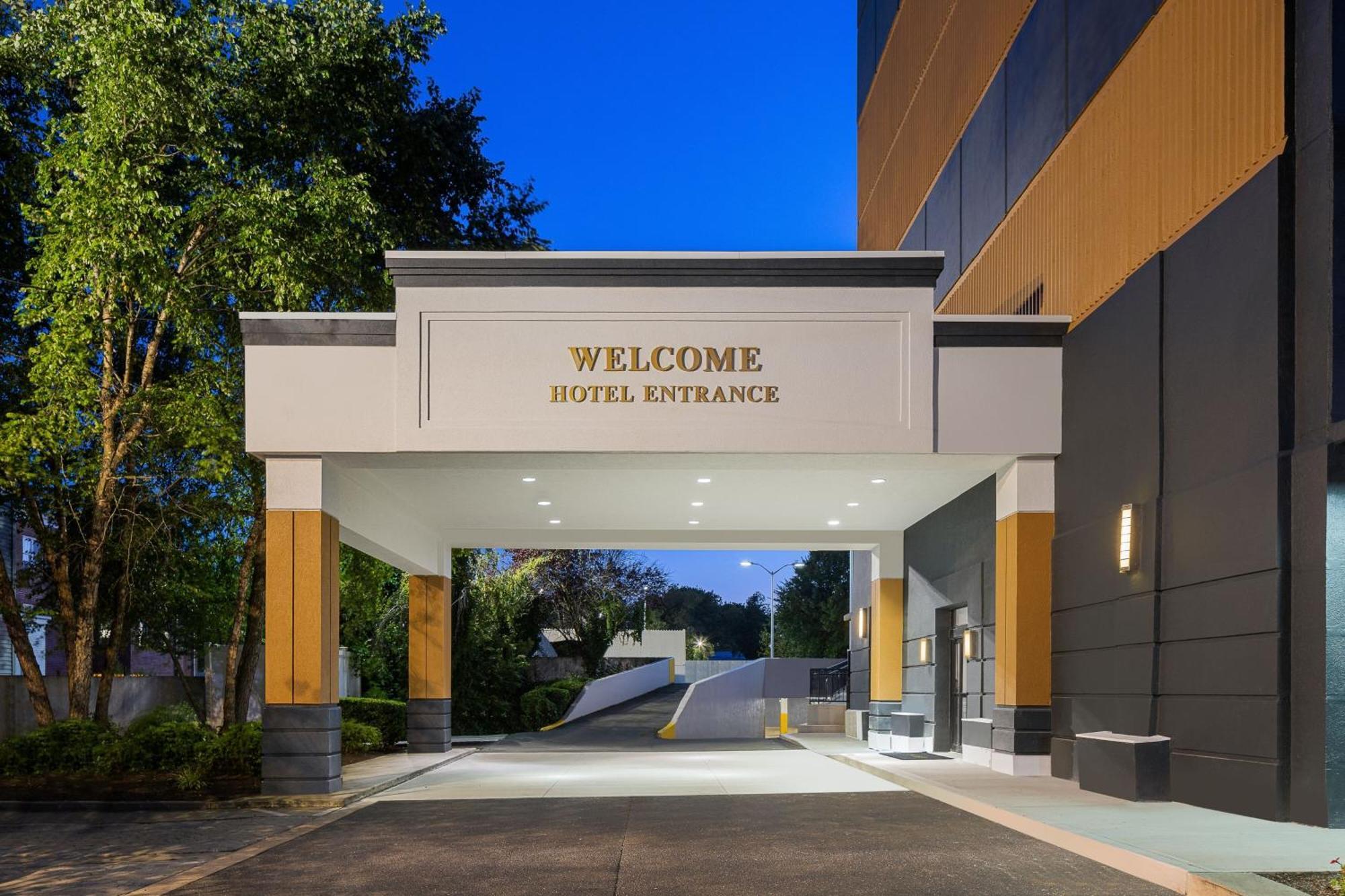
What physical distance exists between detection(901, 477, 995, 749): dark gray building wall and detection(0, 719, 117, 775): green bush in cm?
1294

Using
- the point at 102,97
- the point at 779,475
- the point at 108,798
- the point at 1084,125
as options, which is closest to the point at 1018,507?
the point at 779,475

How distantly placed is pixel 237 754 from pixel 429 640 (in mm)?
7382

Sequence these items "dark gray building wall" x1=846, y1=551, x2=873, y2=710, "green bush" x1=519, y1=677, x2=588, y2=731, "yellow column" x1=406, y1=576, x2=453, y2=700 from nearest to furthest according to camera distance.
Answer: "yellow column" x1=406, y1=576, x2=453, y2=700 → "dark gray building wall" x1=846, y1=551, x2=873, y2=710 → "green bush" x1=519, y1=677, x2=588, y2=731

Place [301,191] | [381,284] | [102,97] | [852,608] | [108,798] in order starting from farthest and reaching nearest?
1. [852,608]
2. [381,284]
3. [301,191]
4. [102,97]
5. [108,798]

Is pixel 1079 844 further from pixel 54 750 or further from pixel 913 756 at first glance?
pixel 54 750

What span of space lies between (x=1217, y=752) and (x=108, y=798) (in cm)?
1265

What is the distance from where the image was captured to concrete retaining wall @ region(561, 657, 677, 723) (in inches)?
1528

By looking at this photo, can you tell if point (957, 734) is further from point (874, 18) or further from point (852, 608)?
point (874, 18)

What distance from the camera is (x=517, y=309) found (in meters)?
16.3

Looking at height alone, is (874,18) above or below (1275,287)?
above

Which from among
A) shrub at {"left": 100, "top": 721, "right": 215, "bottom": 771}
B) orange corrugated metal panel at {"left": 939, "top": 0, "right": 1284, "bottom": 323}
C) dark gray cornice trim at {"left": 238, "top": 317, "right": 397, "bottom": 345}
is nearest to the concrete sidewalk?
orange corrugated metal panel at {"left": 939, "top": 0, "right": 1284, "bottom": 323}

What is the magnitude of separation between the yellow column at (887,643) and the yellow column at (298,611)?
13553 millimetres

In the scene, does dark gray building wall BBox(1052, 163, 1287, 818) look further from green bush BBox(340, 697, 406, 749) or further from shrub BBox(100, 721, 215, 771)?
green bush BBox(340, 697, 406, 749)

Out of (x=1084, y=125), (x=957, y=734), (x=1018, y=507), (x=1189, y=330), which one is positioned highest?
(x=1084, y=125)
